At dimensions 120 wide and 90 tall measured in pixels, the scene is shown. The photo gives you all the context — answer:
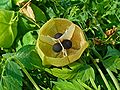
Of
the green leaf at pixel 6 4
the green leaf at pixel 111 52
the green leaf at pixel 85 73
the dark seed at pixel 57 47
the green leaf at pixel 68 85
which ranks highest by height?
the green leaf at pixel 6 4

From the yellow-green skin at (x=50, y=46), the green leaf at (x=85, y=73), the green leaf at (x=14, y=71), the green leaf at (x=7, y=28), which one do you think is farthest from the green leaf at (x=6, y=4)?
the green leaf at (x=85, y=73)

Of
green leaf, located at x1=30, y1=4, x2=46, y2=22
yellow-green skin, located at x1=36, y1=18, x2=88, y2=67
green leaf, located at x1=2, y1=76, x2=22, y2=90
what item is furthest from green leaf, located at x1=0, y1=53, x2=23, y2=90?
green leaf, located at x1=30, y1=4, x2=46, y2=22

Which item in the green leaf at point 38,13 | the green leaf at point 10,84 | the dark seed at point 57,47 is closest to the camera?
the green leaf at point 10,84

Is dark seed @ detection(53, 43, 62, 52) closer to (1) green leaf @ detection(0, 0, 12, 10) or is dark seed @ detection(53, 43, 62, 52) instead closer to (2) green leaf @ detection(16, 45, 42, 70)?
(2) green leaf @ detection(16, 45, 42, 70)

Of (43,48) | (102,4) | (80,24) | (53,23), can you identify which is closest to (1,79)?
(43,48)

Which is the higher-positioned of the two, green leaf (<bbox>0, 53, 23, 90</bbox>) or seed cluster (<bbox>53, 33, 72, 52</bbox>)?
seed cluster (<bbox>53, 33, 72, 52</bbox>)

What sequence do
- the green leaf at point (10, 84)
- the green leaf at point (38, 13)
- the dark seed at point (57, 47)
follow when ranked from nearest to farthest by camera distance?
the green leaf at point (10, 84) → the dark seed at point (57, 47) → the green leaf at point (38, 13)

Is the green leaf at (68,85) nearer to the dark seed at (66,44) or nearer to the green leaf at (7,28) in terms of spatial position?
the dark seed at (66,44)
